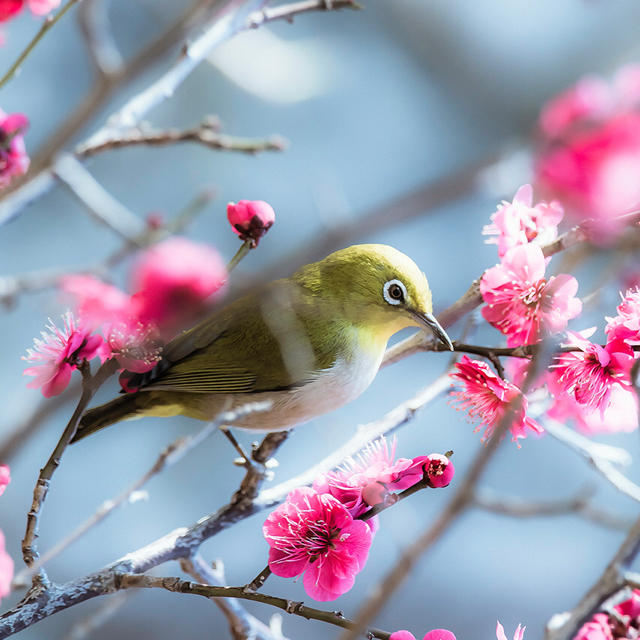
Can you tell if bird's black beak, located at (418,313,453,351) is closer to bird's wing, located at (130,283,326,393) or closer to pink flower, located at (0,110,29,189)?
bird's wing, located at (130,283,326,393)

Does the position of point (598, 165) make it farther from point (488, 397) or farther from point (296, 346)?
point (296, 346)

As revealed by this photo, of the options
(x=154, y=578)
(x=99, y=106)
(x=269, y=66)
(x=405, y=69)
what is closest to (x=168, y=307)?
(x=99, y=106)

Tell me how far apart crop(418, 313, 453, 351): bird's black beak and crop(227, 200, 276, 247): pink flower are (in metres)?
0.19

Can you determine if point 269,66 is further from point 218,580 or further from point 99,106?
point 99,106

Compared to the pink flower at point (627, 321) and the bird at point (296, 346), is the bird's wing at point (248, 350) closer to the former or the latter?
the bird at point (296, 346)

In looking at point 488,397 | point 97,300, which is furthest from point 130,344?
point 488,397

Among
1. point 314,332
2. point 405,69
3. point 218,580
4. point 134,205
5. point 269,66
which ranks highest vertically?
point 405,69

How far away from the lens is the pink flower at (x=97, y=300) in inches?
18.5

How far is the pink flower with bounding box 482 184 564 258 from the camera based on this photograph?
2.05 ft

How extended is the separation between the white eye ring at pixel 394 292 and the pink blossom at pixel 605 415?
0.18 m

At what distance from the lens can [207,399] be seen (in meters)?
0.80

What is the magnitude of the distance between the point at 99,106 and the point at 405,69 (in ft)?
6.92

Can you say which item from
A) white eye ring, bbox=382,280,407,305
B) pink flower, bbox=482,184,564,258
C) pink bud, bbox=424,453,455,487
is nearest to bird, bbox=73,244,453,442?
white eye ring, bbox=382,280,407,305

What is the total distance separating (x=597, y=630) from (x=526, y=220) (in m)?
0.33
